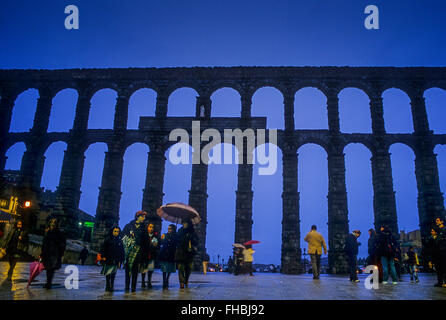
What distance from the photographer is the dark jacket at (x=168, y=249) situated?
27.9ft

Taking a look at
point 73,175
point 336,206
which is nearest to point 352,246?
point 336,206

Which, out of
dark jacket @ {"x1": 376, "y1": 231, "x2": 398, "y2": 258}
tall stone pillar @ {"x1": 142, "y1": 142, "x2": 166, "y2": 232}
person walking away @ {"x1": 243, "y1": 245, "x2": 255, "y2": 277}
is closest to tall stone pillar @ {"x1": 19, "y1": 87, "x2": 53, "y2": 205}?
tall stone pillar @ {"x1": 142, "y1": 142, "x2": 166, "y2": 232}

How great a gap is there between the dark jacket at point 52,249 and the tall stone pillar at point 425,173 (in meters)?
23.1

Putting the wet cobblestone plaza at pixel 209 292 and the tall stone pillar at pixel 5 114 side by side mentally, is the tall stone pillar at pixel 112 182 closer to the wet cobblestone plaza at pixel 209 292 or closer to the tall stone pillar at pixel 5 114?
the tall stone pillar at pixel 5 114

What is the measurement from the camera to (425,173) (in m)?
23.8

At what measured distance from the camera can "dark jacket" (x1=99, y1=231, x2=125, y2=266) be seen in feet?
23.0

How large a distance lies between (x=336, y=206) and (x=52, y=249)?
19.5 metres

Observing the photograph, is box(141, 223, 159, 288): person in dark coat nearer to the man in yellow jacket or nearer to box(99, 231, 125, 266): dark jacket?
box(99, 231, 125, 266): dark jacket

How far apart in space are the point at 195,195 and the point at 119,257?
17063 millimetres

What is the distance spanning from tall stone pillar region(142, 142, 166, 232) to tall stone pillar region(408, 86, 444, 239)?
59.6 feet

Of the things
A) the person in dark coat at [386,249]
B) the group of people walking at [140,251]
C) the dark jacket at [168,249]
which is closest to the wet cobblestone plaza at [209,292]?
the group of people walking at [140,251]

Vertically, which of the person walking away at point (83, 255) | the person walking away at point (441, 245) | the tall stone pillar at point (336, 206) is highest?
the tall stone pillar at point (336, 206)

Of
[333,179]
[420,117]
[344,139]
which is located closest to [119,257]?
[333,179]
